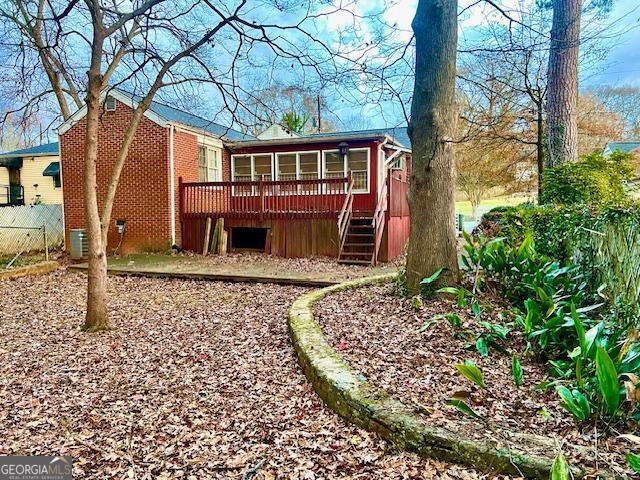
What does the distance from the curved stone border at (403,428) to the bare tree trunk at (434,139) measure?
183 centimetres

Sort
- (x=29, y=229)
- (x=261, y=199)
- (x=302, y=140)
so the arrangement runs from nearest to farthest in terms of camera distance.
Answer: (x=261, y=199), (x=29, y=229), (x=302, y=140)

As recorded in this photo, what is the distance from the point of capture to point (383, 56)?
6113 mm

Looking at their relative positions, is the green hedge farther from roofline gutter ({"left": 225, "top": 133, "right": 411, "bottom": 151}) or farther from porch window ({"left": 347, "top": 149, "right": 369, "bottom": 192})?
porch window ({"left": 347, "top": 149, "right": 369, "bottom": 192})

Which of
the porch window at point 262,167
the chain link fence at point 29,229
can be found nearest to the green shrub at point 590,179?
the porch window at point 262,167

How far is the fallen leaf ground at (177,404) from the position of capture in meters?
2.32

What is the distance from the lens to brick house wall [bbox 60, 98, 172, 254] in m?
11.3

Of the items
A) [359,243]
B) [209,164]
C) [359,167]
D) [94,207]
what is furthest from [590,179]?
[209,164]

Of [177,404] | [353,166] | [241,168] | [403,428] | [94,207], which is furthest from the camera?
→ [241,168]

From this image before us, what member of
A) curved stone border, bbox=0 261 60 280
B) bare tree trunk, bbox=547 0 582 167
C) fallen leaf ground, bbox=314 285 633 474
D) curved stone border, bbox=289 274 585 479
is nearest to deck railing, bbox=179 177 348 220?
curved stone border, bbox=0 261 60 280

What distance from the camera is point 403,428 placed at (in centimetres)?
229

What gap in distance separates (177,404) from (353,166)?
11.0m

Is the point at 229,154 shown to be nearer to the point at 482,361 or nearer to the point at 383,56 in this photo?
the point at 383,56

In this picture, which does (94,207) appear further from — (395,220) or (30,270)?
(395,220)

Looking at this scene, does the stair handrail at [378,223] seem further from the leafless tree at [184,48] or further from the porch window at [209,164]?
the porch window at [209,164]
